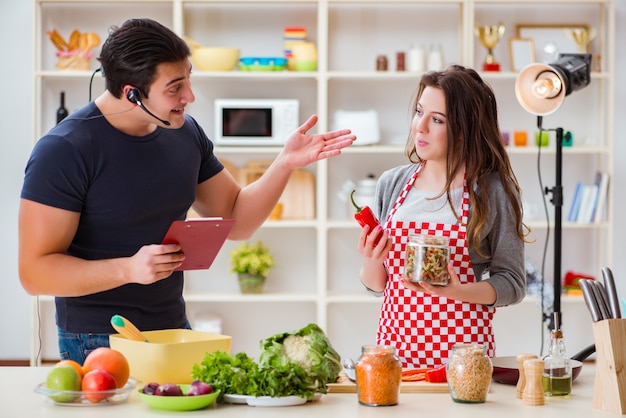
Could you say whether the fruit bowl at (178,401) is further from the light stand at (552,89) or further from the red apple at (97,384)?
the light stand at (552,89)

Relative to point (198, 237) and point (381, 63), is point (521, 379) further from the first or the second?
point (381, 63)

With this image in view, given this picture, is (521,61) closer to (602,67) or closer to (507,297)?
(602,67)

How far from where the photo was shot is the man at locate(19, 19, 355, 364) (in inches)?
84.6

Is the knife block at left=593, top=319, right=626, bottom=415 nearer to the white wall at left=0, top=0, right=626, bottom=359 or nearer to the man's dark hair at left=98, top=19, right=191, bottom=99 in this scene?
the man's dark hair at left=98, top=19, right=191, bottom=99

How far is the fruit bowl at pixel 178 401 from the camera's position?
170 cm

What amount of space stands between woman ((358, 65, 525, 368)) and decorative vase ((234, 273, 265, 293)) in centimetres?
249

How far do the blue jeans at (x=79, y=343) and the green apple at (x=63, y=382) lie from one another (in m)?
0.50

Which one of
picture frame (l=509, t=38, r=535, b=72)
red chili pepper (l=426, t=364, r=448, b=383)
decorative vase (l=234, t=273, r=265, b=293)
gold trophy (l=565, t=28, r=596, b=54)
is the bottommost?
decorative vase (l=234, t=273, r=265, b=293)

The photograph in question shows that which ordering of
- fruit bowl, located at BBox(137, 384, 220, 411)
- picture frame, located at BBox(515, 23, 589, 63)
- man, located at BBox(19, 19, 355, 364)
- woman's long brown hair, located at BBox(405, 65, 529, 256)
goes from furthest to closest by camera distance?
picture frame, located at BBox(515, 23, 589, 63), woman's long brown hair, located at BBox(405, 65, 529, 256), man, located at BBox(19, 19, 355, 364), fruit bowl, located at BBox(137, 384, 220, 411)

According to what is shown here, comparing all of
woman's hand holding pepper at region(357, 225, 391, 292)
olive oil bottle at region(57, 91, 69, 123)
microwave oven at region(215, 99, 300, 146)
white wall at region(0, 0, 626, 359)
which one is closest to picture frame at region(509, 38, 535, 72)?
white wall at region(0, 0, 626, 359)

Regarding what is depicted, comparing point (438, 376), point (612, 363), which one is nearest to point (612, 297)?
point (612, 363)

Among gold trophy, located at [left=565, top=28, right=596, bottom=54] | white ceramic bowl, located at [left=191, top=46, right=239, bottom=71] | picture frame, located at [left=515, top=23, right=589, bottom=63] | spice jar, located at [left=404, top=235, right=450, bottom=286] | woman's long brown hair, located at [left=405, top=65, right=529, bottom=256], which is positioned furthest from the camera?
picture frame, located at [left=515, top=23, right=589, bottom=63]

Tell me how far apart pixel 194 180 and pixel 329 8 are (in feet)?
9.60

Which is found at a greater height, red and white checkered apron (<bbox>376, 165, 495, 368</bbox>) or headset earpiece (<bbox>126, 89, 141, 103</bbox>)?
headset earpiece (<bbox>126, 89, 141, 103</bbox>)
